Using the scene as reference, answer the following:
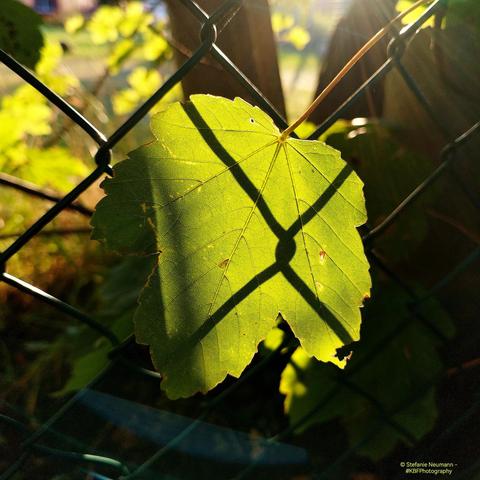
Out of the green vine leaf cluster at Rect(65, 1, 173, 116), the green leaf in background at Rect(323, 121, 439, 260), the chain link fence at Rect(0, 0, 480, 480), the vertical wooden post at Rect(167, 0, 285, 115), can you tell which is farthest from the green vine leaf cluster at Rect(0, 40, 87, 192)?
the green leaf in background at Rect(323, 121, 439, 260)

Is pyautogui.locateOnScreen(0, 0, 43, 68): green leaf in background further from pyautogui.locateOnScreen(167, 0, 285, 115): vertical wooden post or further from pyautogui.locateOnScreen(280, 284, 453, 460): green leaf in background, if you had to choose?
pyautogui.locateOnScreen(280, 284, 453, 460): green leaf in background

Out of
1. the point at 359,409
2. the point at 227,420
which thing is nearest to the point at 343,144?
the point at 359,409

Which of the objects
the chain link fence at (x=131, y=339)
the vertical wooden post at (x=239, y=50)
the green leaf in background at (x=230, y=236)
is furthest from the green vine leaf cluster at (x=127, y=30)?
the green leaf in background at (x=230, y=236)

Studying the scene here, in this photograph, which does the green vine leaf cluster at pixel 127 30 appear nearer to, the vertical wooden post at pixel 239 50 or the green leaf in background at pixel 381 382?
the vertical wooden post at pixel 239 50

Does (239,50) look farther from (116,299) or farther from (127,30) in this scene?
(127,30)

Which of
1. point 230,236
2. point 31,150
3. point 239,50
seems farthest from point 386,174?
point 31,150
